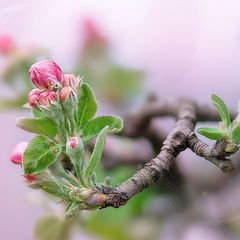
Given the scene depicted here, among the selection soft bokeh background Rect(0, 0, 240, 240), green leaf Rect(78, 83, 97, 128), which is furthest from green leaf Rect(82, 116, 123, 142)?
soft bokeh background Rect(0, 0, 240, 240)

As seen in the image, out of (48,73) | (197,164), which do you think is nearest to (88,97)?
(48,73)

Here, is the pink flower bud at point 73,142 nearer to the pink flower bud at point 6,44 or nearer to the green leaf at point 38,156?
the green leaf at point 38,156

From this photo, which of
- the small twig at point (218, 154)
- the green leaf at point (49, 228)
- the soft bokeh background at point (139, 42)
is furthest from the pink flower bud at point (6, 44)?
the small twig at point (218, 154)

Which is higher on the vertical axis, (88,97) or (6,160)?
(88,97)

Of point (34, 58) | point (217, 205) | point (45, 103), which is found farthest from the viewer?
point (34, 58)

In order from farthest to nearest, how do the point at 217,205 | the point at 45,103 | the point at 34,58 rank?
1. the point at 34,58
2. the point at 217,205
3. the point at 45,103

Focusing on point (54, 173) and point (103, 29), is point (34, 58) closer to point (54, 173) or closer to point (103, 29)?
point (103, 29)

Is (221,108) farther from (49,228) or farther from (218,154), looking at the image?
(49,228)
